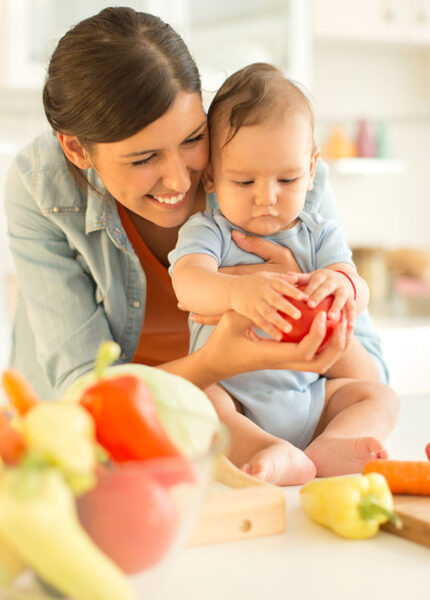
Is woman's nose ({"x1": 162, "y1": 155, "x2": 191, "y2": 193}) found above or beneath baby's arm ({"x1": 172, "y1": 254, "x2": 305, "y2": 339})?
above

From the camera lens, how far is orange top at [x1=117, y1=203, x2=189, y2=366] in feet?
5.21

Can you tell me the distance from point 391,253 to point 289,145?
9.87ft

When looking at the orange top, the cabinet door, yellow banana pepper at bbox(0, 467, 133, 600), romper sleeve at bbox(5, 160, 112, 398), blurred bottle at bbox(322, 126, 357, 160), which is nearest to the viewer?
yellow banana pepper at bbox(0, 467, 133, 600)

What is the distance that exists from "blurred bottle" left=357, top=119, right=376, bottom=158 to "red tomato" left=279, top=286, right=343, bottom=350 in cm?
336

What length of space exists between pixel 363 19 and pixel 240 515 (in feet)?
12.0

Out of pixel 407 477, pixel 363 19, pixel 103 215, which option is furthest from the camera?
pixel 363 19

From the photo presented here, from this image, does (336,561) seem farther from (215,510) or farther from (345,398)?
(345,398)

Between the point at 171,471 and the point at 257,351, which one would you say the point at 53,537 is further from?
the point at 257,351

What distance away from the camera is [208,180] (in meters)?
1.34

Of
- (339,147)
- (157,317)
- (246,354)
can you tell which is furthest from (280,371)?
(339,147)

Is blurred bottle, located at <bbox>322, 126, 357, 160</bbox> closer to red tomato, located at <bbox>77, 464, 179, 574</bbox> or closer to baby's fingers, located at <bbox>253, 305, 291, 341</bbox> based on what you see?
baby's fingers, located at <bbox>253, 305, 291, 341</bbox>

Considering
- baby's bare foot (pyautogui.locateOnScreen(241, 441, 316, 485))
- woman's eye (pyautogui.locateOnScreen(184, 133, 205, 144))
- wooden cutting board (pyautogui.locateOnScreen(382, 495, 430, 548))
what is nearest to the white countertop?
wooden cutting board (pyautogui.locateOnScreen(382, 495, 430, 548))

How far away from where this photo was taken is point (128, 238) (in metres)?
1.58

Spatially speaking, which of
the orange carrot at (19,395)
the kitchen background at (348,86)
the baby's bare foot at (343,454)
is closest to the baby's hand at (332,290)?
the baby's bare foot at (343,454)
